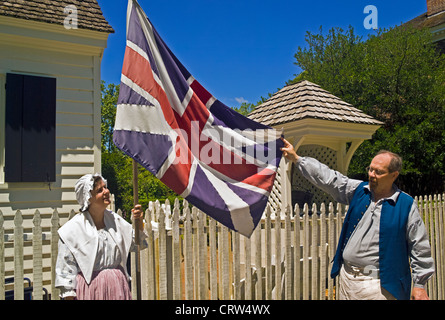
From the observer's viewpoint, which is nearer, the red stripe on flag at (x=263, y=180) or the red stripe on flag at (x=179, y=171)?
the red stripe on flag at (x=179, y=171)

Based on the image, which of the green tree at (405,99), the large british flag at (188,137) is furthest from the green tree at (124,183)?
the large british flag at (188,137)

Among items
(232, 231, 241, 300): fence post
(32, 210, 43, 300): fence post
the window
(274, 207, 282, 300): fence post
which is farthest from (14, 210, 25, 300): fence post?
(274, 207, 282, 300): fence post

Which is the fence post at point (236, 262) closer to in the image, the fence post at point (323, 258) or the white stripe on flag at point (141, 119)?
the fence post at point (323, 258)

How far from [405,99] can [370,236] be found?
15650 mm

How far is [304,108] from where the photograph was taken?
24.5 feet

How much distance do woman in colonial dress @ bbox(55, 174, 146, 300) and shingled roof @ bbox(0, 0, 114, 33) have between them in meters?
4.16

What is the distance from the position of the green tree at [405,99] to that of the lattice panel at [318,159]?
784 centimetres

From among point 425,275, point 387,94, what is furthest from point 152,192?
point 425,275

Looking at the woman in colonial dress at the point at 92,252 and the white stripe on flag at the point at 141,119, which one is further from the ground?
the white stripe on flag at the point at 141,119

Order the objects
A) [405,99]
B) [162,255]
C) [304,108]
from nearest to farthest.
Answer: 1. [162,255]
2. [304,108]
3. [405,99]

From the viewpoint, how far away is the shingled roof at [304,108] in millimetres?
7434

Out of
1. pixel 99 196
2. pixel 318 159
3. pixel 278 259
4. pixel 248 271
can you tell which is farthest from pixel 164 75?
pixel 318 159

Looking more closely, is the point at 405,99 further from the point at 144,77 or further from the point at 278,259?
the point at 144,77
